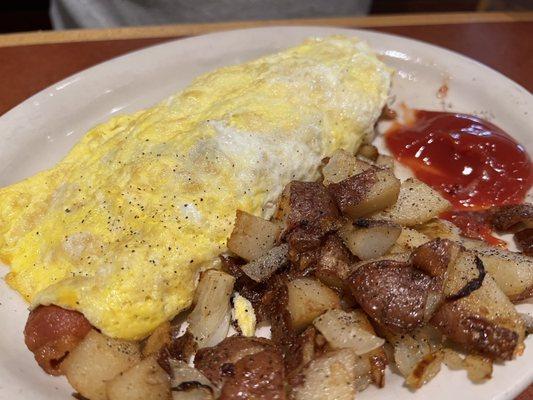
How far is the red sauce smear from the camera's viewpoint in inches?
106

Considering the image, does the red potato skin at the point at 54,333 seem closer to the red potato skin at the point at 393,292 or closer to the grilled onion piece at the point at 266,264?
the grilled onion piece at the point at 266,264

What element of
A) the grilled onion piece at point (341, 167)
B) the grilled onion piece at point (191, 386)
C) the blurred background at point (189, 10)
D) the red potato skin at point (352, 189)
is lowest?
the grilled onion piece at point (191, 386)

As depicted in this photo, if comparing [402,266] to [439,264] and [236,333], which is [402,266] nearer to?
[439,264]

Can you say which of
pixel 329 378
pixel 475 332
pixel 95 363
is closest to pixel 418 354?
pixel 475 332

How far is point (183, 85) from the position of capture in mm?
3404

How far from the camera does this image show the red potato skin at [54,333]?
1955 millimetres

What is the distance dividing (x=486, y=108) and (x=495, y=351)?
170 centimetres

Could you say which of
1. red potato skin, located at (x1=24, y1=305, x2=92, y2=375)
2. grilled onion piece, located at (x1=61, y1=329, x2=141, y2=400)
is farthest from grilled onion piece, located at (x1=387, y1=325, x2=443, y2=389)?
red potato skin, located at (x1=24, y1=305, x2=92, y2=375)

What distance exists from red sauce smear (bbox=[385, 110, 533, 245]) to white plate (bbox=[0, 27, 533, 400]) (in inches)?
6.1

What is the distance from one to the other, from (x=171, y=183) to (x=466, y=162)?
1.50m

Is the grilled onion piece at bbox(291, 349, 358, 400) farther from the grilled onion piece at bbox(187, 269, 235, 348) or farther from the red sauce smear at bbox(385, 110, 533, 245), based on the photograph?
the red sauce smear at bbox(385, 110, 533, 245)

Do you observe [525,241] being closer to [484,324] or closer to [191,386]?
[484,324]

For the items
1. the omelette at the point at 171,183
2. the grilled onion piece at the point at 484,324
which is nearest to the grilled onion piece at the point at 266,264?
the omelette at the point at 171,183

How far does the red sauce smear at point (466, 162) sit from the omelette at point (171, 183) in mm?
320
